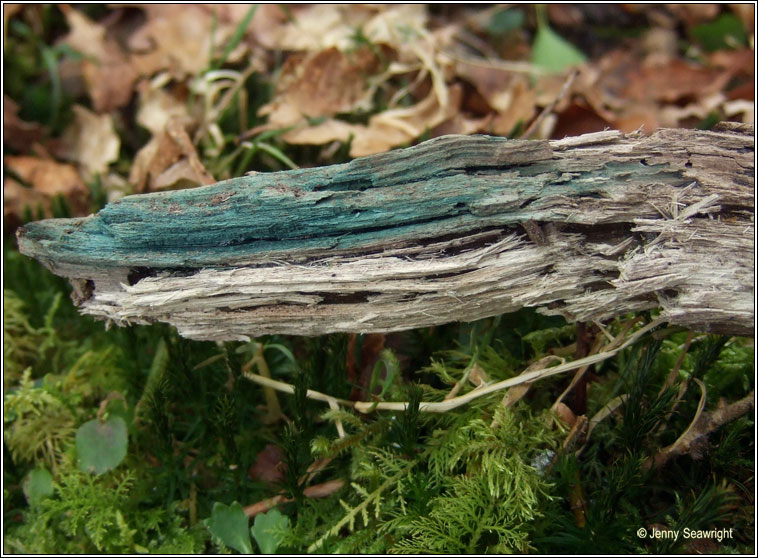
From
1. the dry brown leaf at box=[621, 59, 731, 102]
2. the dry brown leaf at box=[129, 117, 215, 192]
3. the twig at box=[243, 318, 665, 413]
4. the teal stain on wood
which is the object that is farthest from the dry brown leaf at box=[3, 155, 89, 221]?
the dry brown leaf at box=[621, 59, 731, 102]

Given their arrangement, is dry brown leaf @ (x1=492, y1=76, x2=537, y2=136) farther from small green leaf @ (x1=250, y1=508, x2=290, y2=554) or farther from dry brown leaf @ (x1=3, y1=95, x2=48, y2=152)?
dry brown leaf @ (x1=3, y1=95, x2=48, y2=152)

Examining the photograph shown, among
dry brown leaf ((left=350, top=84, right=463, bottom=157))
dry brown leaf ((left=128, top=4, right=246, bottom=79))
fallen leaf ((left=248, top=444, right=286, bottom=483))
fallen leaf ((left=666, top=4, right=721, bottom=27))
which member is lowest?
fallen leaf ((left=248, top=444, right=286, bottom=483))

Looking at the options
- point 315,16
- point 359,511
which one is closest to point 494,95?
point 315,16

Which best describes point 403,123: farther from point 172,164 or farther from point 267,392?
point 267,392

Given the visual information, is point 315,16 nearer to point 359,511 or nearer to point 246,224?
point 246,224

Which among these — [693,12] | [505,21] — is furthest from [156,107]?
[693,12]

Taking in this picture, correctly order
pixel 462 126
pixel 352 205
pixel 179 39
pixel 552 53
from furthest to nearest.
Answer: pixel 552 53 → pixel 179 39 → pixel 462 126 → pixel 352 205

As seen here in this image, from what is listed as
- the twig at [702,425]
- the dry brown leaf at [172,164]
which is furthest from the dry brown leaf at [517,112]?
the twig at [702,425]
